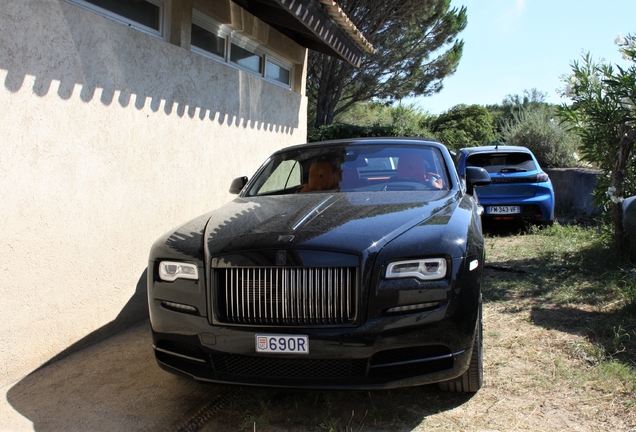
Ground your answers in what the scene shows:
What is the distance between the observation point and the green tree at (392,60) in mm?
18484

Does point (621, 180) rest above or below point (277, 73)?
below

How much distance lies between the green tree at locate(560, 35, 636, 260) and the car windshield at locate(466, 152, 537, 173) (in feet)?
8.15

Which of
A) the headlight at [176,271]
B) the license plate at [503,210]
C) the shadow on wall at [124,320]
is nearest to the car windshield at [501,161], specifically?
the license plate at [503,210]

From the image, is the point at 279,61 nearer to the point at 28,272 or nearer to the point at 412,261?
the point at 28,272

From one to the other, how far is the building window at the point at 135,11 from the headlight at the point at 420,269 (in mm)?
3478

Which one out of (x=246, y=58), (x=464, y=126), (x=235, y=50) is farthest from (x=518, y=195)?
(x=464, y=126)

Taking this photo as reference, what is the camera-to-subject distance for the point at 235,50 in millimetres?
7629

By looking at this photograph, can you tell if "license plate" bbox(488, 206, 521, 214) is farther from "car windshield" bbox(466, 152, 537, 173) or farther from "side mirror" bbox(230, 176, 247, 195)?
"side mirror" bbox(230, 176, 247, 195)

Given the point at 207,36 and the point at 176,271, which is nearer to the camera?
the point at 176,271

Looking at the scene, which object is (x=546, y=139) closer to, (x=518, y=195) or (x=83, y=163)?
(x=518, y=195)

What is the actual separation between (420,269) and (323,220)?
2.28ft

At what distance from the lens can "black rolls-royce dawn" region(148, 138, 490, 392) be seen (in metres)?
2.86

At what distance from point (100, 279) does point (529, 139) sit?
1523 centimetres

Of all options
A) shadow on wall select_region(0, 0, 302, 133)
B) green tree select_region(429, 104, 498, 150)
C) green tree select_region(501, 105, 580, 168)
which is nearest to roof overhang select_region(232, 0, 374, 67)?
shadow on wall select_region(0, 0, 302, 133)
